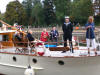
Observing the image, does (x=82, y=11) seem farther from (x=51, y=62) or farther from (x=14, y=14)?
(x=51, y=62)

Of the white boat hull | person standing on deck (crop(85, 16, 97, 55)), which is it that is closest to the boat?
the white boat hull

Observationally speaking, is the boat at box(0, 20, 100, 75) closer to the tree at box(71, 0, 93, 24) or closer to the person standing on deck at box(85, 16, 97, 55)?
the person standing on deck at box(85, 16, 97, 55)

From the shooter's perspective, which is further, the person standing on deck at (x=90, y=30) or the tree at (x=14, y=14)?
the tree at (x=14, y=14)

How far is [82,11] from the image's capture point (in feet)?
187

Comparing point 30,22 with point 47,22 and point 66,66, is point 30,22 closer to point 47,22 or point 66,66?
point 47,22

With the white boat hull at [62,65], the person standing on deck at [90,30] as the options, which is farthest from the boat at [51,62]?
the person standing on deck at [90,30]

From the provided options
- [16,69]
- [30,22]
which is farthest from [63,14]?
[16,69]

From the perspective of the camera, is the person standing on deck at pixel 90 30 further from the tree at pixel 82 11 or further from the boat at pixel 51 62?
the tree at pixel 82 11

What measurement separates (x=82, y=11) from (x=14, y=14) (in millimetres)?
25445

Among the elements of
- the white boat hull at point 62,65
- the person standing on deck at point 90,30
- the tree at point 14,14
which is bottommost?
the white boat hull at point 62,65

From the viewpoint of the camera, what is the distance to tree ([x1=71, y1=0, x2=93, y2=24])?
2209 inches

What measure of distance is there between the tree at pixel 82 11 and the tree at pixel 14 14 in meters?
20.6

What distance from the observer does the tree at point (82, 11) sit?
56.1 m

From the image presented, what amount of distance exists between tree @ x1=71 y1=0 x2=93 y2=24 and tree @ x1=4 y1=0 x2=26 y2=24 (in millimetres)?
20612
